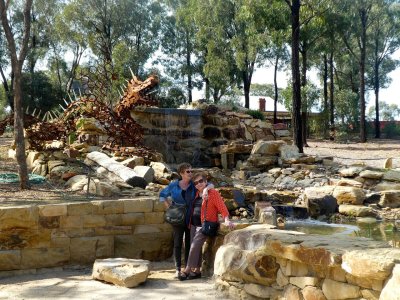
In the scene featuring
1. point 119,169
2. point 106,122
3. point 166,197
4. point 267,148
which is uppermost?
point 106,122

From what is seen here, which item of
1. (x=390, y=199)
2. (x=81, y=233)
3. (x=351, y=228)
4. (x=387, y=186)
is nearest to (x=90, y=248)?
(x=81, y=233)

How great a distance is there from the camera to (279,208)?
35.1 feet

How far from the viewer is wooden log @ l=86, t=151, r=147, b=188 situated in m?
9.05

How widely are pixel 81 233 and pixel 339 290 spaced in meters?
3.75

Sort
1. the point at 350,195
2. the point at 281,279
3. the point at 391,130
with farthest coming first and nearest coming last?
the point at 391,130
the point at 350,195
the point at 281,279

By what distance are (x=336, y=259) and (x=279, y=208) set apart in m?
7.21

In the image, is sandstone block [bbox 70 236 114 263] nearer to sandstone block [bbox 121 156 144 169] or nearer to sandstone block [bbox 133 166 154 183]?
sandstone block [bbox 133 166 154 183]

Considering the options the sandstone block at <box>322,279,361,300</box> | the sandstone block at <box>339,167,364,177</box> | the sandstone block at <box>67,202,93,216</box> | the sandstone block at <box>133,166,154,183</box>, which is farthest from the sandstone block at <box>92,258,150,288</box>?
the sandstone block at <box>339,167,364,177</box>

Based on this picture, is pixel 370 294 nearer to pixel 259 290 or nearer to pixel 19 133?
pixel 259 290

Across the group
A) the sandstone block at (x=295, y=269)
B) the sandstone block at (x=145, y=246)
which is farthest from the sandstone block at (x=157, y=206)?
the sandstone block at (x=295, y=269)

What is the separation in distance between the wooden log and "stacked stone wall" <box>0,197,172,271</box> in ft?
7.93

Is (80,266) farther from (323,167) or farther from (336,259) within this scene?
(323,167)

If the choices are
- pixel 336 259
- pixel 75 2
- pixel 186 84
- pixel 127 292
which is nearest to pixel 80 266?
pixel 127 292

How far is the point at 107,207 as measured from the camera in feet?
20.9
